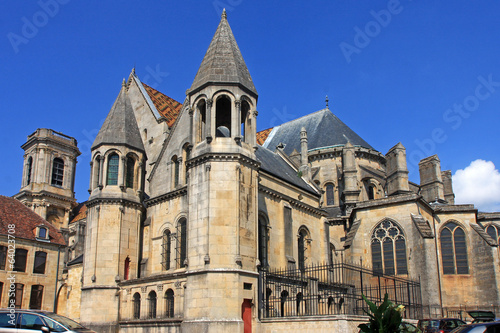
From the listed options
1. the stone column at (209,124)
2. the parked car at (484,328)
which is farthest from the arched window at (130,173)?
the parked car at (484,328)

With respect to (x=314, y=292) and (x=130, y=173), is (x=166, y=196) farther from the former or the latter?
(x=314, y=292)

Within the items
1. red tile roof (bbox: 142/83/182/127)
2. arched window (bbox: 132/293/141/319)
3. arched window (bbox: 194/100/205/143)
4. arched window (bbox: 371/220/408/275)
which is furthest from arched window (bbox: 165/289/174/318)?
red tile roof (bbox: 142/83/182/127)

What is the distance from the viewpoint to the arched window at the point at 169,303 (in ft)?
73.3

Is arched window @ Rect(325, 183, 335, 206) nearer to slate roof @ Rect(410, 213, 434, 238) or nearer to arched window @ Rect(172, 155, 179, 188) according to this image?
slate roof @ Rect(410, 213, 434, 238)

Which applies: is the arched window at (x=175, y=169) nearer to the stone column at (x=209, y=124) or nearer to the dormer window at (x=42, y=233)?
the stone column at (x=209, y=124)

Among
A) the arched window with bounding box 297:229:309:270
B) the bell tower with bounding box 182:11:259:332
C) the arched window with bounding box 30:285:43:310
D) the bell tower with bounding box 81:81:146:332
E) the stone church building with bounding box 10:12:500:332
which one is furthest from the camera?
the arched window with bounding box 30:285:43:310

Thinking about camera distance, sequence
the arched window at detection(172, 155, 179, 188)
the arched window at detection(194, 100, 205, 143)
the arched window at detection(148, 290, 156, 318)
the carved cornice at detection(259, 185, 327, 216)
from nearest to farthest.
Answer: the arched window at detection(194, 100, 205, 143) → the arched window at detection(148, 290, 156, 318) → the carved cornice at detection(259, 185, 327, 216) → the arched window at detection(172, 155, 179, 188)

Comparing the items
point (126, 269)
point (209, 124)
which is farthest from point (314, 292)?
point (126, 269)

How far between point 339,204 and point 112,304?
20189 millimetres

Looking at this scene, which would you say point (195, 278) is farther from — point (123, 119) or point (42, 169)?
point (42, 169)

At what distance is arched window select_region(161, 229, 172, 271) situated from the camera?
82.1ft

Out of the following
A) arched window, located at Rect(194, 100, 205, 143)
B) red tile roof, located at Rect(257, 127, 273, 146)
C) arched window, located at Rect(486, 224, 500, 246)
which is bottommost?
arched window, located at Rect(486, 224, 500, 246)

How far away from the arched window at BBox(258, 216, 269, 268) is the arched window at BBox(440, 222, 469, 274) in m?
12.1

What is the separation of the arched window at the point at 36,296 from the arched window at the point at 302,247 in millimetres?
19304
